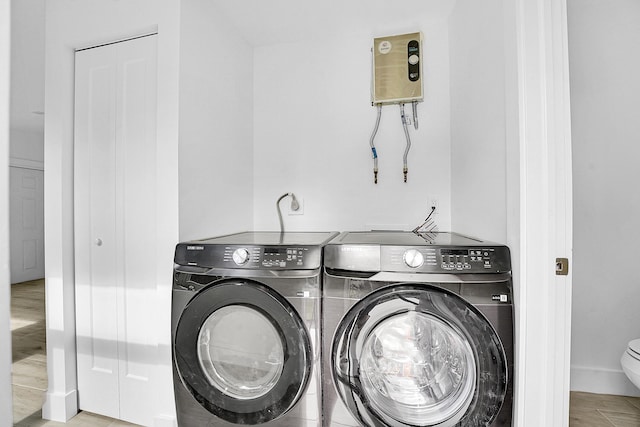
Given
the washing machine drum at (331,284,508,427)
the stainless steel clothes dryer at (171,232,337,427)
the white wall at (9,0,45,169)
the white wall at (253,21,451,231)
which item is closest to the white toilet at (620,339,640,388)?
the washing machine drum at (331,284,508,427)

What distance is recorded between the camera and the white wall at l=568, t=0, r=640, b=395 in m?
1.73

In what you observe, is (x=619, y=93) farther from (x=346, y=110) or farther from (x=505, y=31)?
(x=346, y=110)

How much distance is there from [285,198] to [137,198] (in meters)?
0.94

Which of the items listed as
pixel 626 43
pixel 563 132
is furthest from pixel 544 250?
pixel 626 43

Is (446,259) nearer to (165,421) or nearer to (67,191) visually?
(165,421)

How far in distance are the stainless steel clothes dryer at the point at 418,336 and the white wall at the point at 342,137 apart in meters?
0.85

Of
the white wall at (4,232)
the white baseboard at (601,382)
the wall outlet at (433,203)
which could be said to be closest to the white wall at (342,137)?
the wall outlet at (433,203)

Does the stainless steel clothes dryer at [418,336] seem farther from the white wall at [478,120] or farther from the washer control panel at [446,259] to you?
the white wall at [478,120]

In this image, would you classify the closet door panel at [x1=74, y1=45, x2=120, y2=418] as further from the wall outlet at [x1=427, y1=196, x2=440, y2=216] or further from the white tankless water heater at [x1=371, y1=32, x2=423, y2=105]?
the wall outlet at [x1=427, y1=196, x2=440, y2=216]

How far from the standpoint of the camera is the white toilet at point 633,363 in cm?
126

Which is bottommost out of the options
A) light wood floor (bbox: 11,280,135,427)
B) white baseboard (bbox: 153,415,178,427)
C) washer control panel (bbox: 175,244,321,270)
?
light wood floor (bbox: 11,280,135,427)

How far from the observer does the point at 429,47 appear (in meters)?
1.94

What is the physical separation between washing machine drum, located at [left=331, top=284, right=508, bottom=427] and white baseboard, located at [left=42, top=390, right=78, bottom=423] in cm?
158

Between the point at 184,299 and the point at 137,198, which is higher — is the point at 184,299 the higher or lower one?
the lower one
